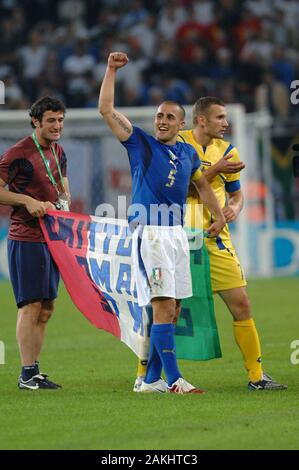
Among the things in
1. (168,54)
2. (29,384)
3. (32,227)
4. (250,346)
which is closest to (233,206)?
(250,346)

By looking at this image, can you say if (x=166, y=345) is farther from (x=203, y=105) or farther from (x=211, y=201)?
(x=203, y=105)

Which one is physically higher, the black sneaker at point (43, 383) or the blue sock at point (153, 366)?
the blue sock at point (153, 366)

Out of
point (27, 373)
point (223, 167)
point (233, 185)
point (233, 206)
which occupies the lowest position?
point (27, 373)

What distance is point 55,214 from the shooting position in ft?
29.3

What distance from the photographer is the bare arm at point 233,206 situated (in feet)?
28.6

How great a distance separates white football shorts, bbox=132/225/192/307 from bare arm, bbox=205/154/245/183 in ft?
1.79

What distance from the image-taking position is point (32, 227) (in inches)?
348

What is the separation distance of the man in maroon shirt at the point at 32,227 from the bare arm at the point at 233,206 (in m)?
1.36

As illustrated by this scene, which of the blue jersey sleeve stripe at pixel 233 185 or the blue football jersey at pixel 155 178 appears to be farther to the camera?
the blue jersey sleeve stripe at pixel 233 185

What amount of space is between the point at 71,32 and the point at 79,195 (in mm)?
6059

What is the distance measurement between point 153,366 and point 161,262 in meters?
0.79

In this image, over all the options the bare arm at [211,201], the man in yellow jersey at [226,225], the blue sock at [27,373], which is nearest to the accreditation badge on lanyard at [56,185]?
the man in yellow jersey at [226,225]

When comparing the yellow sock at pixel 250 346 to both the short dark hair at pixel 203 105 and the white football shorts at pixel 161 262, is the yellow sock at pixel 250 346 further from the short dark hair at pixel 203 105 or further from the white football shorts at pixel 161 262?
the short dark hair at pixel 203 105
